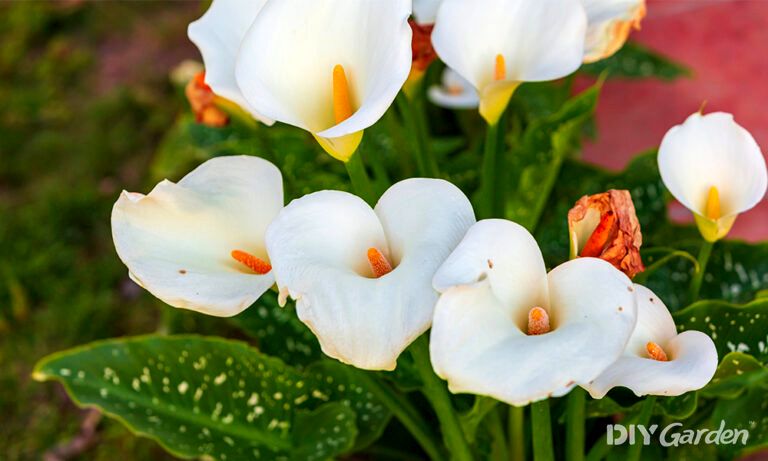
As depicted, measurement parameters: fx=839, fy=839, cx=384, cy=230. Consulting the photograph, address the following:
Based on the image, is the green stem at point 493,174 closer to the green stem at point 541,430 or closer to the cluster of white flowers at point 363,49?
the cluster of white flowers at point 363,49

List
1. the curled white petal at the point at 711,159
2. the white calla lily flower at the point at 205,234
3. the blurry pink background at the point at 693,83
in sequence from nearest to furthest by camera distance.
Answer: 1. the white calla lily flower at the point at 205,234
2. the curled white petal at the point at 711,159
3. the blurry pink background at the point at 693,83

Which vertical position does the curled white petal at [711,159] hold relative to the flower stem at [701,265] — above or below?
above

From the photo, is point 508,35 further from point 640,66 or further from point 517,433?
point 640,66

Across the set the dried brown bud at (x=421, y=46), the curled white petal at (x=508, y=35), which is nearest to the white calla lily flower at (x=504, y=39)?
the curled white petal at (x=508, y=35)

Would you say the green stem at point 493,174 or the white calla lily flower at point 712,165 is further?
the green stem at point 493,174

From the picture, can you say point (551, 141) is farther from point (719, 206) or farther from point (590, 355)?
point (590, 355)

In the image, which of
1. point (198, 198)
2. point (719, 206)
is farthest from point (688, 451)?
point (198, 198)

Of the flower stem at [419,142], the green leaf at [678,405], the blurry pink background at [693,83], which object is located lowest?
the blurry pink background at [693,83]
